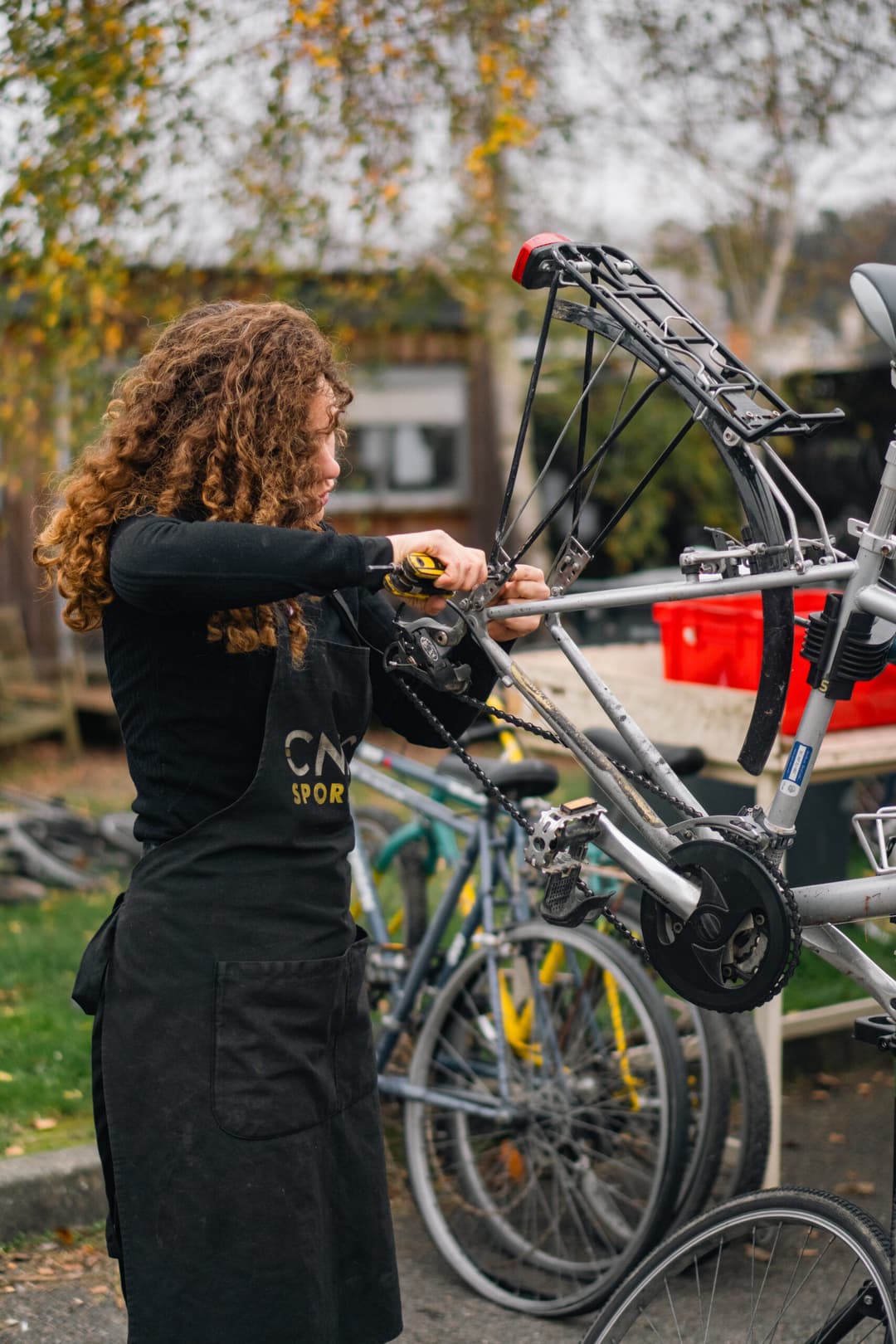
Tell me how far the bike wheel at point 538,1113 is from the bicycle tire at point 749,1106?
0.69ft

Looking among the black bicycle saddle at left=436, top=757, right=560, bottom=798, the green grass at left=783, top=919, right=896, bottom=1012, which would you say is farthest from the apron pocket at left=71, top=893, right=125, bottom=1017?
the green grass at left=783, top=919, right=896, bottom=1012

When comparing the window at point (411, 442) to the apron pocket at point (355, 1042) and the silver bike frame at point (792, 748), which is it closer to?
the apron pocket at point (355, 1042)

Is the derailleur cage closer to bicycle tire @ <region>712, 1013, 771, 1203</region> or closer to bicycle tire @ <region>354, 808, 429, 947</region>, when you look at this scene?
bicycle tire @ <region>712, 1013, 771, 1203</region>

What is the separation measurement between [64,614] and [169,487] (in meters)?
0.30

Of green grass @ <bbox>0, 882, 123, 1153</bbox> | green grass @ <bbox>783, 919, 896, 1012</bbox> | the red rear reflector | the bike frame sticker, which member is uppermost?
the red rear reflector

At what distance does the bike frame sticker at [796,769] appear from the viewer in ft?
6.34

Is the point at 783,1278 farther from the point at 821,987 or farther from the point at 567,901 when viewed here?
the point at 821,987

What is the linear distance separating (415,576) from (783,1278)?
1515mm

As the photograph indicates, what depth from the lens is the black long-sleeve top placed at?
6.65 ft

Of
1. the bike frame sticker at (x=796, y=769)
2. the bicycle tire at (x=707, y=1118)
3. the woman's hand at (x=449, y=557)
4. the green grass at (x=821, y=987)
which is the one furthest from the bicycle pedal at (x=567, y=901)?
the green grass at (x=821, y=987)

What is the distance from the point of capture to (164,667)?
88.5 inches

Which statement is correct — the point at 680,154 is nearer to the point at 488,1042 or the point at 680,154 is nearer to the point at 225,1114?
the point at 488,1042

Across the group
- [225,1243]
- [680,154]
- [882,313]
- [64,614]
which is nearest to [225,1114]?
[225,1243]

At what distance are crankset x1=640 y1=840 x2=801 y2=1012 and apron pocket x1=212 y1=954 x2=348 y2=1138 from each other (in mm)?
633
